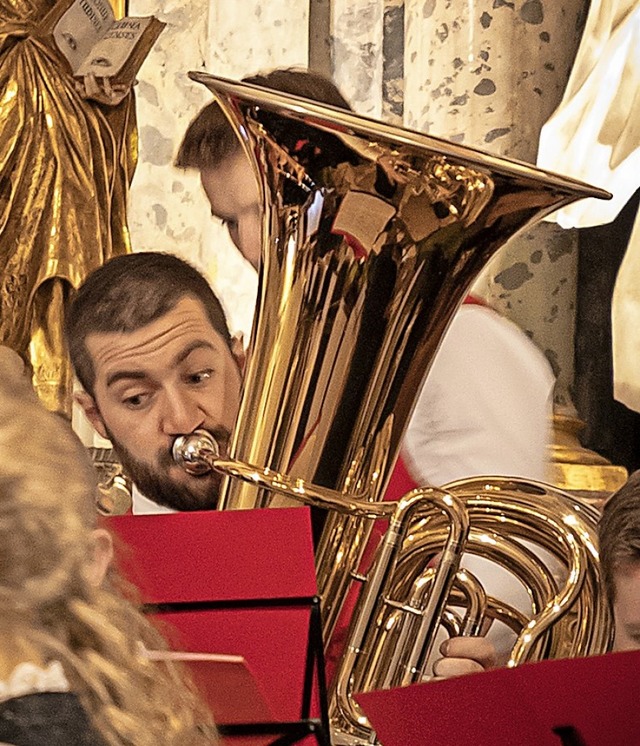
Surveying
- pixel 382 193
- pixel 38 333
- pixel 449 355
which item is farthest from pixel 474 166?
pixel 38 333

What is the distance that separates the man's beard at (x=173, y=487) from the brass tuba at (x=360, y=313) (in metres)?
0.30

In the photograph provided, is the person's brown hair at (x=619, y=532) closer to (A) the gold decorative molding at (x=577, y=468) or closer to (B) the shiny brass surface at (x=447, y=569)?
(B) the shiny brass surface at (x=447, y=569)

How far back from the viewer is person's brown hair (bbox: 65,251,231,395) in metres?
1.71

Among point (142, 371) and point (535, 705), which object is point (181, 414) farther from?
point (535, 705)

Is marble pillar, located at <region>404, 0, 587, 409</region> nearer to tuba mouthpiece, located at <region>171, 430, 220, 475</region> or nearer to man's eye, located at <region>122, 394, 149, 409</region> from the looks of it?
man's eye, located at <region>122, 394, 149, 409</region>

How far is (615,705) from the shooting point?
31.5 inches

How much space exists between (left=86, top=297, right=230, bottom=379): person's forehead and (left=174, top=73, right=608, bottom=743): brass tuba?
1.26 feet

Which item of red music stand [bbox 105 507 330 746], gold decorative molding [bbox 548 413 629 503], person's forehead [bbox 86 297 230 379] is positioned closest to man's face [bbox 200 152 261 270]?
person's forehead [bbox 86 297 230 379]

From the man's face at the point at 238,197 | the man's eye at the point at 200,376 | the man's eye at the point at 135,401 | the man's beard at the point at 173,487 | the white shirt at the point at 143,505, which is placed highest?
the man's face at the point at 238,197

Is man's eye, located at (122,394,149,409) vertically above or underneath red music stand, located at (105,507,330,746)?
underneath

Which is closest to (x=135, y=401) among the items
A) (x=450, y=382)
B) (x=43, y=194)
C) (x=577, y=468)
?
(x=450, y=382)

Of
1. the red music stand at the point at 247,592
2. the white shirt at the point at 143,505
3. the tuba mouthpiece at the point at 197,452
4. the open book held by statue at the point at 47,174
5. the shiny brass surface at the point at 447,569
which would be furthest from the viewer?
the open book held by statue at the point at 47,174

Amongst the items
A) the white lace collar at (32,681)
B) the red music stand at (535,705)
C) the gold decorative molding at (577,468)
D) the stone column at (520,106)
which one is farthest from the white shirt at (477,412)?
the white lace collar at (32,681)

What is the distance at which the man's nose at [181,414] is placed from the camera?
1.60 meters
